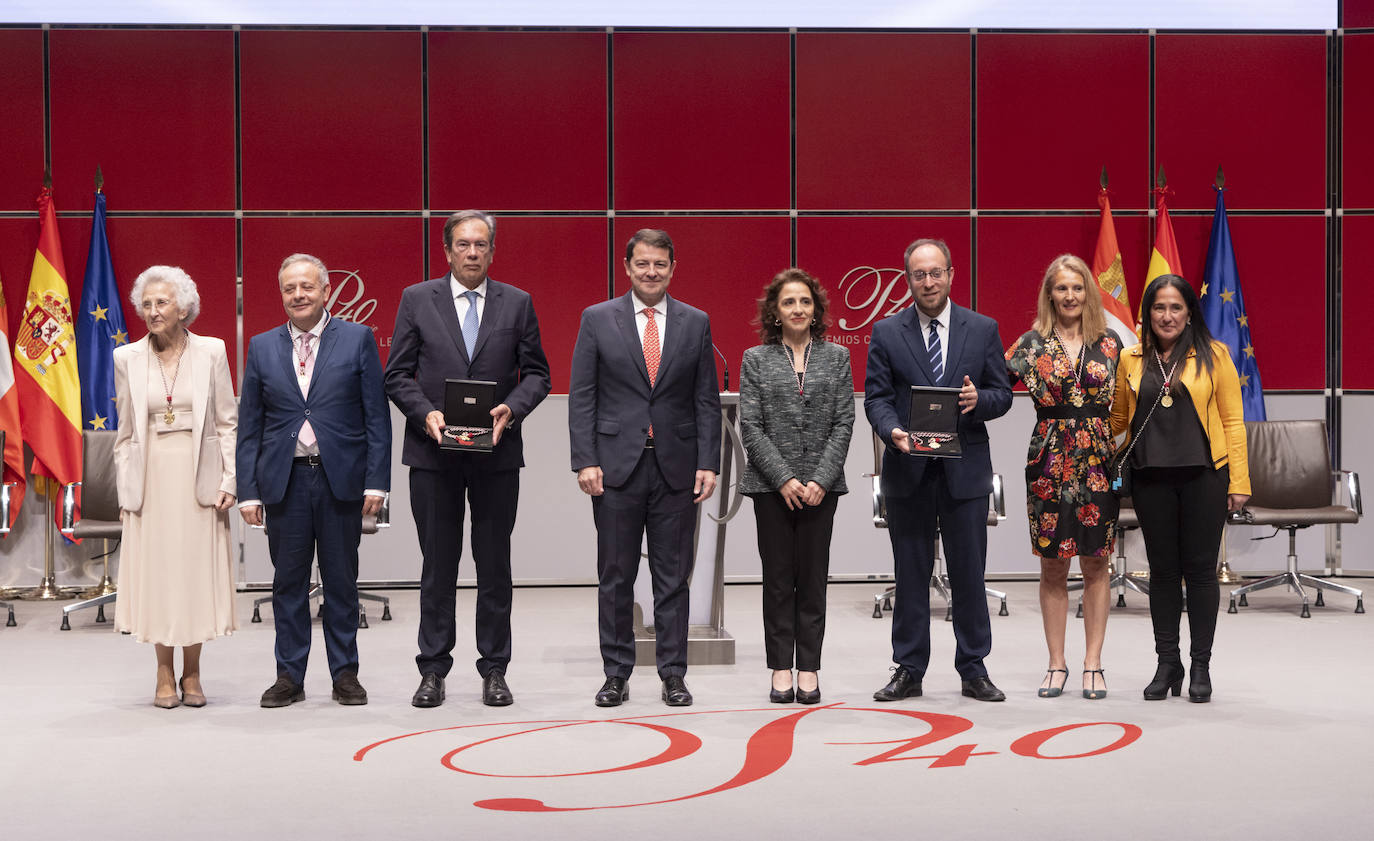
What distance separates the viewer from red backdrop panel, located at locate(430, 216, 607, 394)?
309 inches

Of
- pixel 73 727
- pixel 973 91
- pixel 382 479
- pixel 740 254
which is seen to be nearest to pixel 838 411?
pixel 382 479

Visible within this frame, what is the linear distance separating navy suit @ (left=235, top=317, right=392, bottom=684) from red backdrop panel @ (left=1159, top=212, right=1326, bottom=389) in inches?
217

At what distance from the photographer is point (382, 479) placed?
444 centimetres

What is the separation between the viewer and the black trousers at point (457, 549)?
4.45 metres

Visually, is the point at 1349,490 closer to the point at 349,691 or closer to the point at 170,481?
the point at 349,691

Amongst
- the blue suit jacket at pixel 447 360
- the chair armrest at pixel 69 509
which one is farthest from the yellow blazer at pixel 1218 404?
the chair armrest at pixel 69 509

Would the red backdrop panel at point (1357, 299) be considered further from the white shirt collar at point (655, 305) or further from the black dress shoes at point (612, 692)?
the black dress shoes at point (612, 692)

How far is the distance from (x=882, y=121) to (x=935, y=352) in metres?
3.83

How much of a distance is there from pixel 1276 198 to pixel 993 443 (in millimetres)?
2310

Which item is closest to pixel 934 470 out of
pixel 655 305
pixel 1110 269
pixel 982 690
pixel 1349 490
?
pixel 982 690

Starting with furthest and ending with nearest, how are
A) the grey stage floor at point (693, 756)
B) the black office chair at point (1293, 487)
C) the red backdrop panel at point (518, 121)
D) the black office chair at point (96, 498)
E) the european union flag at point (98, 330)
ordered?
the red backdrop panel at point (518, 121), the european union flag at point (98, 330), the black office chair at point (1293, 487), the black office chair at point (96, 498), the grey stage floor at point (693, 756)

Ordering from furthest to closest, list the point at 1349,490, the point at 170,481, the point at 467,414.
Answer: the point at 1349,490
the point at 170,481
the point at 467,414

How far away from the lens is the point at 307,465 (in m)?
4.41

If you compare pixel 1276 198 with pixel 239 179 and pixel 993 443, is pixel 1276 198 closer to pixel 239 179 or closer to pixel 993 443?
pixel 993 443
